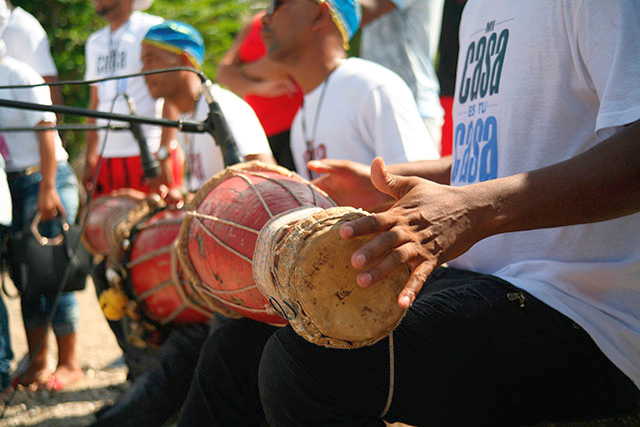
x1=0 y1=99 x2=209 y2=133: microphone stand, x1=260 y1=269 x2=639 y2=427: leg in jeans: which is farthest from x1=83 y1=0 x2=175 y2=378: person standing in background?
x1=260 y1=269 x2=639 y2=427: leg in jeans

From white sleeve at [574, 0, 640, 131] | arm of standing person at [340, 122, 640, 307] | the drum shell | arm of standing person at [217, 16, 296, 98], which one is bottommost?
the drum shell

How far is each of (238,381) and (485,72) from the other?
1072mm

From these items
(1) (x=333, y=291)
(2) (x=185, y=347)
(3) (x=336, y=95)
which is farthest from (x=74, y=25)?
(1) (x=333, y=291)

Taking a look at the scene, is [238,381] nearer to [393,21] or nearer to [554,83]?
[554,83]

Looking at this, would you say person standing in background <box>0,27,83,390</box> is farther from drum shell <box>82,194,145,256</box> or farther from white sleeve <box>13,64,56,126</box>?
drum shell <box>82,194,145,256</box>

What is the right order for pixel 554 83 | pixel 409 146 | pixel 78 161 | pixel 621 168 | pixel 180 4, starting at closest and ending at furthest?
pixel 621 168, pixel 554 83, pixel 409 146, pixel 78 161, pixel 180 4

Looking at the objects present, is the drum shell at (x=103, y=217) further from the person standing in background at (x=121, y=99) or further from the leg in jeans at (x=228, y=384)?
the leg in jeans at (x=228, y=384)

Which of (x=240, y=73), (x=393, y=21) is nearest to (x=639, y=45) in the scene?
(x=393, y=21)

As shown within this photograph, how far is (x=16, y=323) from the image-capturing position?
5012mm

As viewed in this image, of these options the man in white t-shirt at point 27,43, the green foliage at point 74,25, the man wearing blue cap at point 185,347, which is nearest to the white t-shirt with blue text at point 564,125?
the man wearing blue cap at point 185,347

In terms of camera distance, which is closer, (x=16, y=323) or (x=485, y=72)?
(x=485, y=72)

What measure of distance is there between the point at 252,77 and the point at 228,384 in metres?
2.15

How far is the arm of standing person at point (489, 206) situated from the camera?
4.08ft

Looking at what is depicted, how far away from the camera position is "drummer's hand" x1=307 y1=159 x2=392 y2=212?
1969 mm
